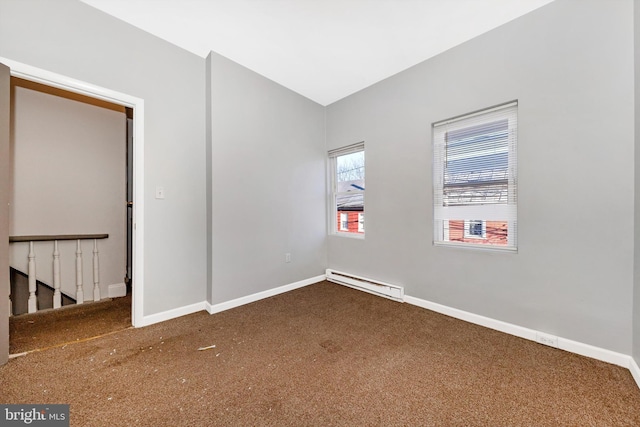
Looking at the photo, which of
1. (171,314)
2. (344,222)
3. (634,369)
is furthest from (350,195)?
(634,369)

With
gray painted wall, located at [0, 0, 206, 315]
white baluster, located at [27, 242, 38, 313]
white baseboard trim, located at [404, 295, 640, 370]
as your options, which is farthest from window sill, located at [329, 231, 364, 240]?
white baluster, located at [27, 242, 38, 313]

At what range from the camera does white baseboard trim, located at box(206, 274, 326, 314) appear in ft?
8.16

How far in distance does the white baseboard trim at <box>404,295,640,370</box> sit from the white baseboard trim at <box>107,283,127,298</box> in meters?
3.42

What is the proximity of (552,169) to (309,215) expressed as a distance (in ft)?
8.29

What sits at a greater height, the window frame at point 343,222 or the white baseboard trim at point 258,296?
the window frame at point 343,222

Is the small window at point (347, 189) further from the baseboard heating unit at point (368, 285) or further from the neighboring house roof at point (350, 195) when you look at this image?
the baseboard heating unit at point (368, 285)

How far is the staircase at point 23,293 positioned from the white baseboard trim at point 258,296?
182cm

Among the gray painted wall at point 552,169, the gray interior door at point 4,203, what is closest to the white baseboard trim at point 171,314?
the gray interior door at point 4,203

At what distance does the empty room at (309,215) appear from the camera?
1452 millimetres

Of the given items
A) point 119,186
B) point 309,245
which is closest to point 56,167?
point 119,186

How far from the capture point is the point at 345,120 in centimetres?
337

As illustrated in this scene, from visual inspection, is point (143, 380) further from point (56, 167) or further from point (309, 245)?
point (56, 167)

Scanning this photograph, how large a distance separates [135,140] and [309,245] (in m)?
2.26

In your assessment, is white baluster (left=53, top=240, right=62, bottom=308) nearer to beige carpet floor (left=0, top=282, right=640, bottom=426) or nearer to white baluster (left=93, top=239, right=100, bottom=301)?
white baluster (left=93, top=239, right=100, bottom=301)
